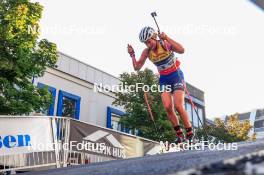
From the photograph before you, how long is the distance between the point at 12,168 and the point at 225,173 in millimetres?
Answer: 6337

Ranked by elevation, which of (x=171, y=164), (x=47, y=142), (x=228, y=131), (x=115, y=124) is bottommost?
(x=171, y=164)

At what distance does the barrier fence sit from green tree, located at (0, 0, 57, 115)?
571 centimetres

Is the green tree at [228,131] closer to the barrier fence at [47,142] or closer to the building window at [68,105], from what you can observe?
the building window at [68,105]

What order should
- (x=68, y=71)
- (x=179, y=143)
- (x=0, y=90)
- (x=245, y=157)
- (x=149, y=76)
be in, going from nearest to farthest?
1. (x=245, y=157)
2. (x=179, y=143)
3. (x=0, y=90)
4. (x=149, y=76)
5. (x=68, y=71)

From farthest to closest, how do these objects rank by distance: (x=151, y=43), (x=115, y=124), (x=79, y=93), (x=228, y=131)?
(x=228, y=131) < (x=115, y=124) < (x=79, y=93) < (x=151, y=43)

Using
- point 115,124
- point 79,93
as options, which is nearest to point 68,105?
point 79,93

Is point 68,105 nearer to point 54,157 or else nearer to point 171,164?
point 54,157

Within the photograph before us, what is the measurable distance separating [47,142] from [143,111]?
46.5 feet

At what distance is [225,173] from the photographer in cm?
108

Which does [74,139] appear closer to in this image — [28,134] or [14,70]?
Answer: [28,134]

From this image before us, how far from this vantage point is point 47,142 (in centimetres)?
727

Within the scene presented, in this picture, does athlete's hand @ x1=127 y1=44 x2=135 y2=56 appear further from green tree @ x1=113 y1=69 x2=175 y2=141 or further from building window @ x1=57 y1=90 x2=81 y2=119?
building window @ x1=57 y1=90 x2=81 y2=119

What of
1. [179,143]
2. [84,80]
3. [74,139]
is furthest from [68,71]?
[179,143]

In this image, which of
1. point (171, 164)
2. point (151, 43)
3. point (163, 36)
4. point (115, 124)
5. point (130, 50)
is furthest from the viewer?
point (115, 124)
